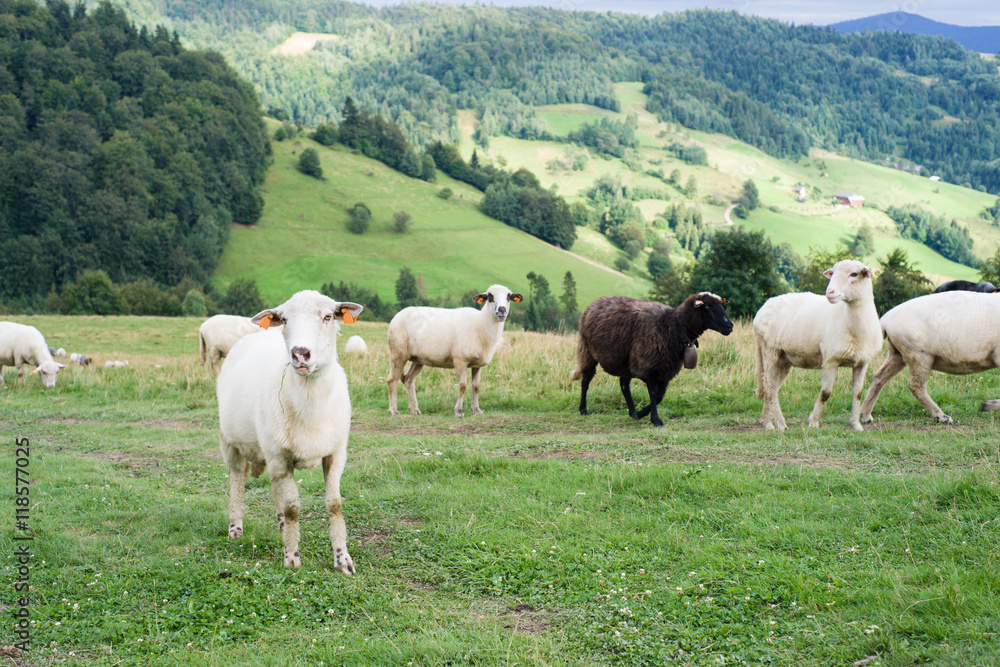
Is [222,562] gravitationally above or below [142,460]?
above

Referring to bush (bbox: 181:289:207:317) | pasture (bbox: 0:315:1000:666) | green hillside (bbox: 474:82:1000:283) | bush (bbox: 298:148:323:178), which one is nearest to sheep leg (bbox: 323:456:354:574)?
pasture (bbox: 0:315:1000:666)

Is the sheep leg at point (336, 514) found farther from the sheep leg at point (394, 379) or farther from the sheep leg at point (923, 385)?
the sheep leg at point (923, 385)

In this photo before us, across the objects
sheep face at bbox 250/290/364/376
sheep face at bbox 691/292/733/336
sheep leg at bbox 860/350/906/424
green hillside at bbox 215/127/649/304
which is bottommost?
green hillside at bbox 215/127/649/304

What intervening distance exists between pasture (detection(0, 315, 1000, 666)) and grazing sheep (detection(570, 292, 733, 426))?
1.85 m

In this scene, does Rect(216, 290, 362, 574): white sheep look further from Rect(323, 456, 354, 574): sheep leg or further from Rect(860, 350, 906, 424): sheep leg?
Rect(860, 350, 906, 424): sheep leg

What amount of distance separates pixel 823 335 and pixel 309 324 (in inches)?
337

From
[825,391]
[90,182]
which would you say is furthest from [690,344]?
[90,182]

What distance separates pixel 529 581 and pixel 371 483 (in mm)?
3464

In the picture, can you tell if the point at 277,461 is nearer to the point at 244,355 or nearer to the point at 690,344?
the point at 244,355

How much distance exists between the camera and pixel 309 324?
599 cm

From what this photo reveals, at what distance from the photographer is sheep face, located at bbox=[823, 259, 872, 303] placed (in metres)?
10.6

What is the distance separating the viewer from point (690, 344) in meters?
12.9

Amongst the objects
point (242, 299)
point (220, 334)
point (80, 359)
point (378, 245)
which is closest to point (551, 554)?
point (220, 334)

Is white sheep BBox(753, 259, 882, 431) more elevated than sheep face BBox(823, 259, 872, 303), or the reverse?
sheep face BBox(823, 259, 872, 303)
